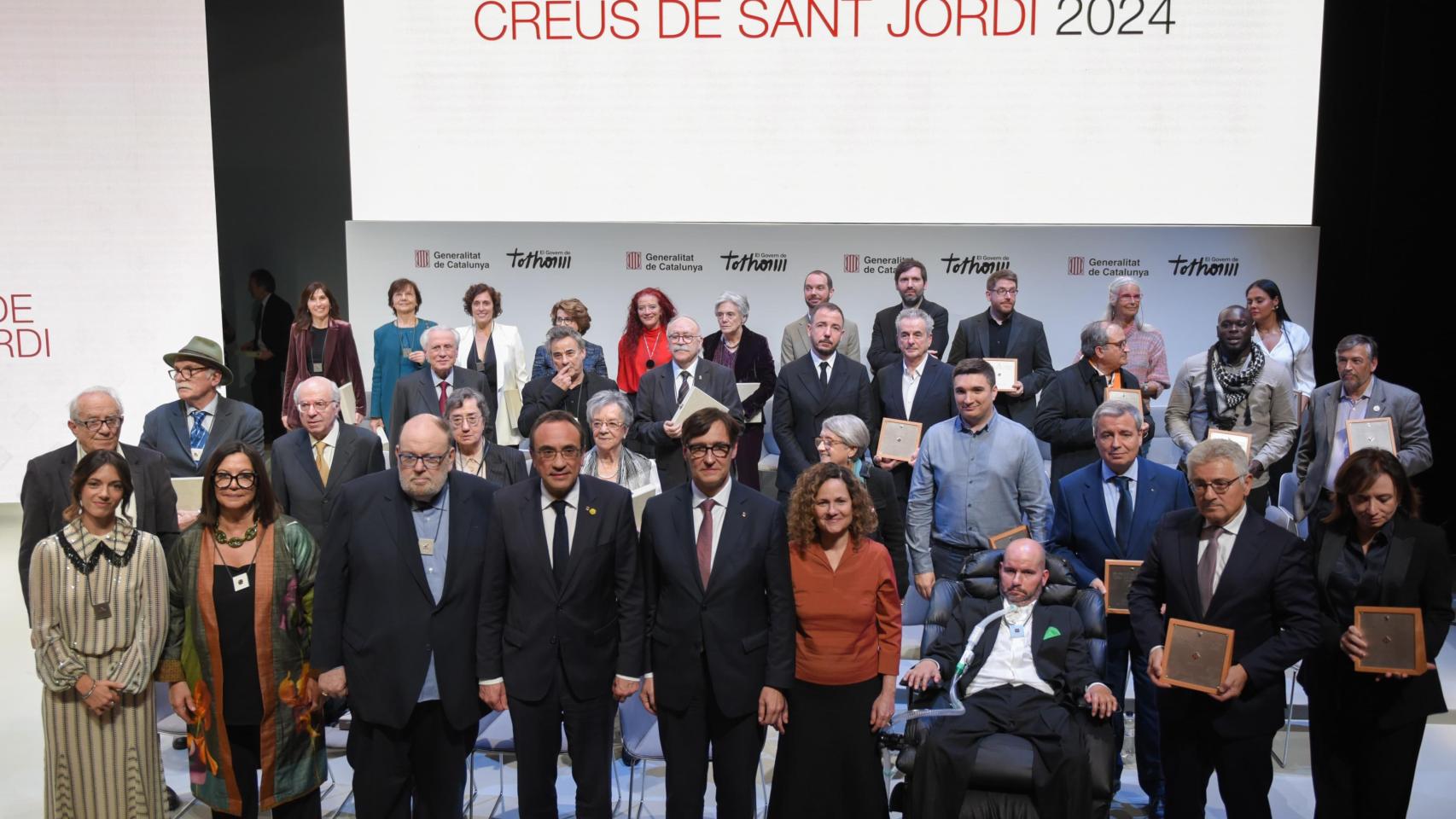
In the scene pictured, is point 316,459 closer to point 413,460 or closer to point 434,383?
point 434,383

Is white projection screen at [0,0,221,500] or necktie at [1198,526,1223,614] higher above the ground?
white projection screen at [0,0,221,500]

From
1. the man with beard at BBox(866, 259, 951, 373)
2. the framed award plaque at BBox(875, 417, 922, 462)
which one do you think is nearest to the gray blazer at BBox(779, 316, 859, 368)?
the man with beard at BBox(866, 259, 951, 373)

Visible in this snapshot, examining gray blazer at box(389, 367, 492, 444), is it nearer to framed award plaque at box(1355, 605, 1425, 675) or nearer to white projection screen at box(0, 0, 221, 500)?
white projection screen at box(0, 0, 221, 500)

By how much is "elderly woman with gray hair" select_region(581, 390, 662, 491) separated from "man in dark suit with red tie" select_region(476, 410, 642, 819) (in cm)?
95

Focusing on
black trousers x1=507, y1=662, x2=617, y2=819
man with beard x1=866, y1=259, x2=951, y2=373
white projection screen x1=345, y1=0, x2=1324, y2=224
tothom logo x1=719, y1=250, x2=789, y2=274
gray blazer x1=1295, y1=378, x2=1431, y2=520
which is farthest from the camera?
tothom logo x1=719, y1=250, x2=789, y2=274

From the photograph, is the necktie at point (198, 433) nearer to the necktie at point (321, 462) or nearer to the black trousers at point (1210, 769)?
the necktie at point (321, 462)

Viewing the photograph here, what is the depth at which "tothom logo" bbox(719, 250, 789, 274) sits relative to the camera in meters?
7.43

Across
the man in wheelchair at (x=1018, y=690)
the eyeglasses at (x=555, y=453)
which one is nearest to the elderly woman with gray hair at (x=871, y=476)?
the man in wheelchair at (x=1018, y=690)

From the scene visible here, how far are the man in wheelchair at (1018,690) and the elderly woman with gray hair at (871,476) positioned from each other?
0.58 meters

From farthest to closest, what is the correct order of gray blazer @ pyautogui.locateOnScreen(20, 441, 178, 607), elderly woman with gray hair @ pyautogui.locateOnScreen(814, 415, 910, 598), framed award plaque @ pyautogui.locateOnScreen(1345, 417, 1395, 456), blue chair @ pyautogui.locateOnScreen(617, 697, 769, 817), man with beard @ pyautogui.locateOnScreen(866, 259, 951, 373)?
1. man with beard @ pyautogui.locateOnScreen(866, 259, 951, 373)
2. framed award plaque @ pyautogui.locateOnScreen(1345, 417, 1395, 456)
3. elderly woman with gray hair @ pyautogui.locateOnScreen(814, 415, 910, 598)
4. gray blazer @ pyautogui.locateOnScreen(20, 441, 178, 607)
5. blue chair @ pyautogui.locateOnScreen(617, 697, 769, 817)

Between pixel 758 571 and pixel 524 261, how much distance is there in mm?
4855

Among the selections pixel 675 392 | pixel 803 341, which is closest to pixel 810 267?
pixel 803 341

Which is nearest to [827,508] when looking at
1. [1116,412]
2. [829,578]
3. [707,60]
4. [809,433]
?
[829,578]

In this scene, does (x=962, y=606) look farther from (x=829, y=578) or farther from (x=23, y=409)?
(x=23, y=409)
